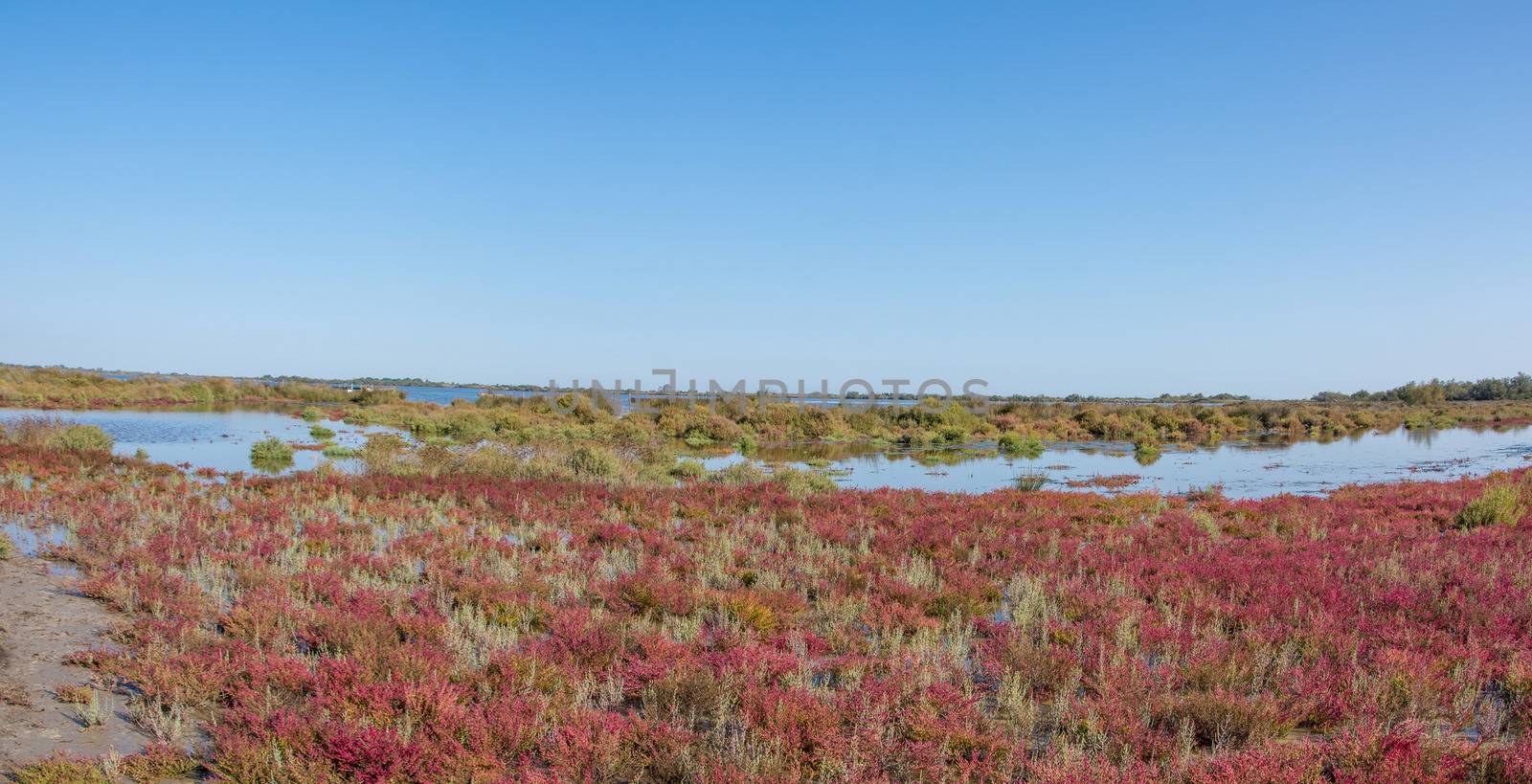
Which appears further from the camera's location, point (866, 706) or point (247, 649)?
point (247, 649)

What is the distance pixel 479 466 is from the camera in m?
21.1

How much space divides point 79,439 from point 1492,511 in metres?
35.6

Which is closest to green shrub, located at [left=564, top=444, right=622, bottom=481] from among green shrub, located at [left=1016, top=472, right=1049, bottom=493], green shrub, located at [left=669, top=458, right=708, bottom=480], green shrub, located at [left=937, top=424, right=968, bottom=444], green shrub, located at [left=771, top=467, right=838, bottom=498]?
green shrub, located at [left=669, top=458, right=708, bottom=480]

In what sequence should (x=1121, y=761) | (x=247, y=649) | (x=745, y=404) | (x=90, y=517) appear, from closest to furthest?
1. (x=1121, y=761)
2. (x=247, y=649)
3. (x=90, y=517)
4. (x=745, y=404)

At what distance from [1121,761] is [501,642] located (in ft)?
16.8

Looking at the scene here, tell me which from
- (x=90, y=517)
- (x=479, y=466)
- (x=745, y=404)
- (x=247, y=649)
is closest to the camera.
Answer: (x=247, y=649)

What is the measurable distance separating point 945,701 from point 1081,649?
2.38 m

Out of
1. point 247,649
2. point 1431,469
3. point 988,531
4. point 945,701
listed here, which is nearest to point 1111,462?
point 1431,469

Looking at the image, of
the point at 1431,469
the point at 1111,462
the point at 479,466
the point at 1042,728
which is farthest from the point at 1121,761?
the point at 1431,469

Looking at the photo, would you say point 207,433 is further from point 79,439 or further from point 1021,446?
point 1021,446

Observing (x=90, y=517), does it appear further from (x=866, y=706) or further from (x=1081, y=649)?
(x=1081, y=649)

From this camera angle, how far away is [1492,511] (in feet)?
48.0

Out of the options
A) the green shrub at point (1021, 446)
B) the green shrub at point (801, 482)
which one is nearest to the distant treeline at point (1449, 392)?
the green shrub at point (1021, 446)

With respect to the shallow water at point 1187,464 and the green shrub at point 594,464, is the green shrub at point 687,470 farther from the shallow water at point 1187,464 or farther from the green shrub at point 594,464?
the shallow water at point 1187,464
